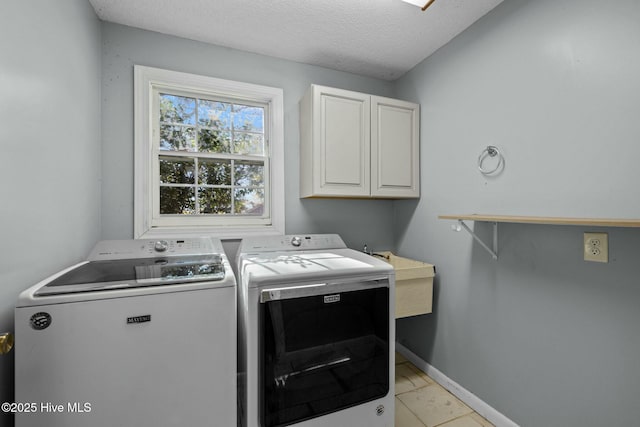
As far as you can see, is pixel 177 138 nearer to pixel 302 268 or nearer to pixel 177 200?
pixel 177 200

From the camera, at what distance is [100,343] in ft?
3.49

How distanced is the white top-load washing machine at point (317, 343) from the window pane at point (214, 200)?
0.80 m

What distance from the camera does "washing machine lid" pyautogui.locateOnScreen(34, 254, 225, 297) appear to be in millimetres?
1103

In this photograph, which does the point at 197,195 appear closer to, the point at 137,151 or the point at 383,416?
the point at 137,151

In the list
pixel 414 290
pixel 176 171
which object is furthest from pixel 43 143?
pixel 414 290

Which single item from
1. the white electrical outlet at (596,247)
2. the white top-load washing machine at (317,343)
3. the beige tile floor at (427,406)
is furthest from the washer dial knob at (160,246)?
the white electrical outlet at (596,247)

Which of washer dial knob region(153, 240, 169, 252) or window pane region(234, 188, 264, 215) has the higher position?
window pane region(234, 188, 264, 215)

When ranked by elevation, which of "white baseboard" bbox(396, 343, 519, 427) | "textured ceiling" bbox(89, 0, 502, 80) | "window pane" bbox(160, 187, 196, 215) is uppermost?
"textured ceiling" bbox(89, 0, 502, 80)

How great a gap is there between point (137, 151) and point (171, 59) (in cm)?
71

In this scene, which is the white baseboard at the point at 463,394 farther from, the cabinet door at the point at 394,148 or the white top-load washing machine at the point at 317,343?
the cabinet door at the point at 394,148

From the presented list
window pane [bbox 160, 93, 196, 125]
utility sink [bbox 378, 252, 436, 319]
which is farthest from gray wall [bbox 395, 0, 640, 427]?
window pane [bbox 160, 93, 196, 125]

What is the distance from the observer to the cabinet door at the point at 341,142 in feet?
6.74

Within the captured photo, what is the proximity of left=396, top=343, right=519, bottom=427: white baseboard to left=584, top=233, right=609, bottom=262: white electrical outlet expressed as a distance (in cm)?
107

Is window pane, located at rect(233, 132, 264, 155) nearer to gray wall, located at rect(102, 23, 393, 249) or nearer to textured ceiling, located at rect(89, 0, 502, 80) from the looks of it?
gray wall, located at rect(102, 23, 393, 249)
